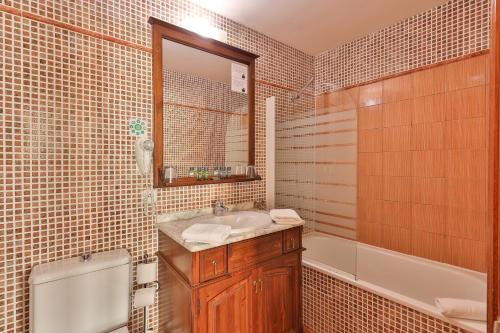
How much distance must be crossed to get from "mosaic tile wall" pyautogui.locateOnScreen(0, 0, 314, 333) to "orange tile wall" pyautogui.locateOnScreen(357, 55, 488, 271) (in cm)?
184

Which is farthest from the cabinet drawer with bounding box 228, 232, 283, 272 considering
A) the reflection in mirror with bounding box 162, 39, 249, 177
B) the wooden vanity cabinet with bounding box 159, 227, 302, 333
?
the reflection in mirror with bounding box 162, 39, 249, 177

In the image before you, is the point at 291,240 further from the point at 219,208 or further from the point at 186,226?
the point at 186,226

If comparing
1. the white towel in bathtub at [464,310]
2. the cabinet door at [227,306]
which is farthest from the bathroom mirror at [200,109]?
the white towel in bathtub at [464,310]

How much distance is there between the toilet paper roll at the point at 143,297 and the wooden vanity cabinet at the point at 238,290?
10cm

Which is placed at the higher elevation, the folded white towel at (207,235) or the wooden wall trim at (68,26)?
the wooden wall trim at (68,26)

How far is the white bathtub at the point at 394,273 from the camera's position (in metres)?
1.76

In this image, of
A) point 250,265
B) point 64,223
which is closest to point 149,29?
point 64,223

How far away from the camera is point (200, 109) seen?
6.23 ft

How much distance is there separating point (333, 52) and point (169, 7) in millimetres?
1757

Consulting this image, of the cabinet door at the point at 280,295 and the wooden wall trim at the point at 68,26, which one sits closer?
the wooden wall trim at the point at 68,26

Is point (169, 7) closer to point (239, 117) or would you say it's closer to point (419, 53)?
point (239, 117)

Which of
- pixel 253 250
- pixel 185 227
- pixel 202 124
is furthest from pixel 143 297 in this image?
pixel 202 124

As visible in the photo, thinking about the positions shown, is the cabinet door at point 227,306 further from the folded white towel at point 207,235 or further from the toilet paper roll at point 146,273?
the toilet paper roll at point 146,273

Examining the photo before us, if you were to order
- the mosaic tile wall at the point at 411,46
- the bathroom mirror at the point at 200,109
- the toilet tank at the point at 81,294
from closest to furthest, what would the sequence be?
the toilet tank at the point at 81,294 < the bathroom mirror at the point at 200,109 < the mosaic tile wall at the point at 411,46
